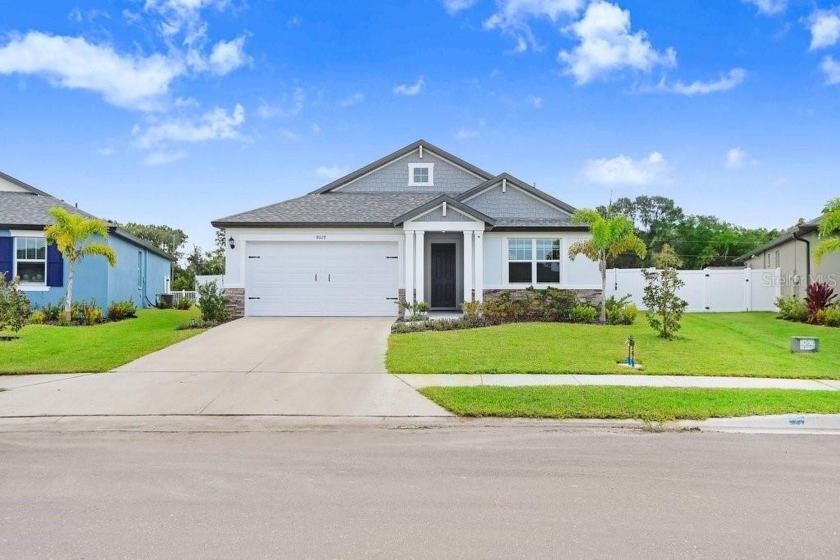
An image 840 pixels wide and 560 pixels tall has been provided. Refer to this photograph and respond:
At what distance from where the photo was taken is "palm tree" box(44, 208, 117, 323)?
1673cm

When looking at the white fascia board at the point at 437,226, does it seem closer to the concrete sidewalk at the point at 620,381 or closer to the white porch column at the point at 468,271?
the white porch column at the point at 468,271

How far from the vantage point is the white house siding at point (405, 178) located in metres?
21.9

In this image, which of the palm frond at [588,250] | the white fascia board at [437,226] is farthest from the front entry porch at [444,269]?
the palm frond at [588,250]

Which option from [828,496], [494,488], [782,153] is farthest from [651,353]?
[782,153]

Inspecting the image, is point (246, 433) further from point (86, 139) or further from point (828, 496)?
point (86, 139)

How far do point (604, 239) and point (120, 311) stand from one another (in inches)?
631

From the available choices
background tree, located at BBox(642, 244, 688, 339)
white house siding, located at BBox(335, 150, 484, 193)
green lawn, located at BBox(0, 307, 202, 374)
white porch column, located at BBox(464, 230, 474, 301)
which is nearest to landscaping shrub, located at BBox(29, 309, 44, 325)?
green lawn, located at BBox(0, 307, 202, 374)

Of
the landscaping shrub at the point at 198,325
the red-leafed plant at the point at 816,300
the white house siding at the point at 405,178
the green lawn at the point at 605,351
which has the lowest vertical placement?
the green lawn at the point at 605,351

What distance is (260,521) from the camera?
13.3 ft

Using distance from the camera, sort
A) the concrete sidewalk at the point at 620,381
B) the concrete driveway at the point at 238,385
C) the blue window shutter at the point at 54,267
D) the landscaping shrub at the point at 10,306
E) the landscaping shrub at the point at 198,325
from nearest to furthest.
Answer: the concrete driveway at the point at 238,385 < the concrete sidewalk at the point at 620,381 < the landscaping shrub at the point at 10,306 < the landscaping shrub at the point at 198,325 < the blue window shutter at the point at 54,267

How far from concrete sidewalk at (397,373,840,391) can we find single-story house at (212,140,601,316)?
787 cm

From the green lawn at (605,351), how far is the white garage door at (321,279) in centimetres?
436

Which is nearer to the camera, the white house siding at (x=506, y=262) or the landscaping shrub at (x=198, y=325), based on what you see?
the landscaping shrub at (x=198, y=325)

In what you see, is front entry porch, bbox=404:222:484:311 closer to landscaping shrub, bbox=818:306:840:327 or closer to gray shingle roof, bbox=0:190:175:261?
landscaping shrub, bbox=818:306:840:327
